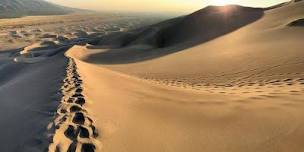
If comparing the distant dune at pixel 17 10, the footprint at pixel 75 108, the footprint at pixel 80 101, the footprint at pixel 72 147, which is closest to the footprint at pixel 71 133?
the footprint at pixel 72 147

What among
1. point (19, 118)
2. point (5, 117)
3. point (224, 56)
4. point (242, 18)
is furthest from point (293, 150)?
point (242, 18)

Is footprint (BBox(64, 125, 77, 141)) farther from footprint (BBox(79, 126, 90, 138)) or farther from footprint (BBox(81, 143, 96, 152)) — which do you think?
footprint (BBox(81, 143, 96, 152))

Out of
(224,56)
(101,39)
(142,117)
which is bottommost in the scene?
(101,39)

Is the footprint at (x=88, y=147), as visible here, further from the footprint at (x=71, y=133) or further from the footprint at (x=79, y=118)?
the footprint at (x=79, y=118)

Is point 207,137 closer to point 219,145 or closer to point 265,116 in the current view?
point 219,145

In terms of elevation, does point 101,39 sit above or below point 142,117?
below

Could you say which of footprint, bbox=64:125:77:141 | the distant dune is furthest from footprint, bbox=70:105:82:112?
the distant dune
